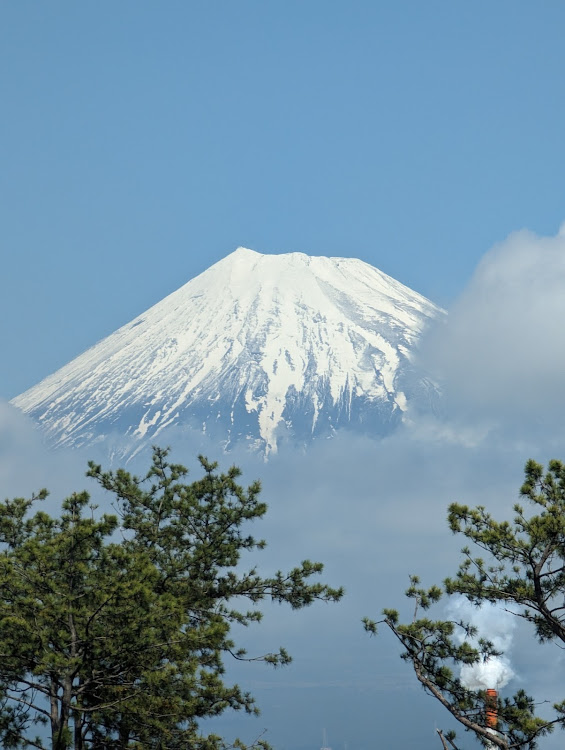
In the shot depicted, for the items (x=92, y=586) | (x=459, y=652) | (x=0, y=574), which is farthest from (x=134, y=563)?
(x=459, y=652)

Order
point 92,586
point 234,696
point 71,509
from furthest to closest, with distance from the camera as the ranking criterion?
1. point 234,696
2. point 71,509
3. point 92,586

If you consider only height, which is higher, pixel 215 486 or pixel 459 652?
pixel 215 486

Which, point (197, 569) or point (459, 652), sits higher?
point (197, 569)

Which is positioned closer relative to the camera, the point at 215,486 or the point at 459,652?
the point at 459,652

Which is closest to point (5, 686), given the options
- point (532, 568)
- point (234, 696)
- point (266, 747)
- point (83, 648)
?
point (83, 648)

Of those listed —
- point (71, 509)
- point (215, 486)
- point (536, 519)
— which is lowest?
point (536, 519)

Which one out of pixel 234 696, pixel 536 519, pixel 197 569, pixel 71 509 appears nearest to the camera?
pixel 536 519

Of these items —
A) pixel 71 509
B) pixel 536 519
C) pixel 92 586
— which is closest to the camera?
pixel 536 519

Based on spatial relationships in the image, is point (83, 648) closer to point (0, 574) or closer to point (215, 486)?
point (0, 574)

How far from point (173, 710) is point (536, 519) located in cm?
789

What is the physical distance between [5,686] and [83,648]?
2067 mm

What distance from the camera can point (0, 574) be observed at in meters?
21.2

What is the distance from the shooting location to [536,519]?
2012 centimetres

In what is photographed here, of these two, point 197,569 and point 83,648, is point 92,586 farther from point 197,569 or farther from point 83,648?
point 197,569
